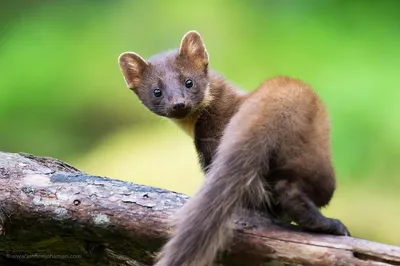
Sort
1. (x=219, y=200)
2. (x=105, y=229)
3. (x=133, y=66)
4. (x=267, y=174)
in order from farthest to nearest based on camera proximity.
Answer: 1. (x=133, y=66)
2. (x=105, y=229)
3. (x=267, y=174)
4. (x=219, y=200)

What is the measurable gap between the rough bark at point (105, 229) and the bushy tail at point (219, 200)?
0.11 meters

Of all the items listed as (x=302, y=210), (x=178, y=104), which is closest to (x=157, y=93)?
(x=178, y=104)

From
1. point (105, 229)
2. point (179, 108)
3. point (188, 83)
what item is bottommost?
point (105, 229)

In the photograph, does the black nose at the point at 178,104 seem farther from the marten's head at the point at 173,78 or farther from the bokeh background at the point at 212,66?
the bokeh background at the point at 212,66

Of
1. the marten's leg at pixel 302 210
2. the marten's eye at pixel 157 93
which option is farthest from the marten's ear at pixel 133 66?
the marten's leg at pixel 302 210

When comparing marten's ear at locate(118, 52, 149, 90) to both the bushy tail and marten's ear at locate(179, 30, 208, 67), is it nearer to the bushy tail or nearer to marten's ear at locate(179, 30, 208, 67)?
marten's ear at locate(179, 30, 208, 67)

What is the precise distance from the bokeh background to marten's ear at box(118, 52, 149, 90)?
71cm

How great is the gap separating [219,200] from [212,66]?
2354mm

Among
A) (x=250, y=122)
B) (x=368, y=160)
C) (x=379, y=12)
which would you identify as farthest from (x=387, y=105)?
(x=250, y=122)

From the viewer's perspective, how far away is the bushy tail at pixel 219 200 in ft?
7.54

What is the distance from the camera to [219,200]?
2.35m

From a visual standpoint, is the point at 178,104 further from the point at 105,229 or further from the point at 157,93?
the point at 105,229

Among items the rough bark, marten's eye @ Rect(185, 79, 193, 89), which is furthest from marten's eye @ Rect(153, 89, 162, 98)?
the rough bark

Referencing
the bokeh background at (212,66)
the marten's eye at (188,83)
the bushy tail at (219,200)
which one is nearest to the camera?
the bushy tail at (219,200)
